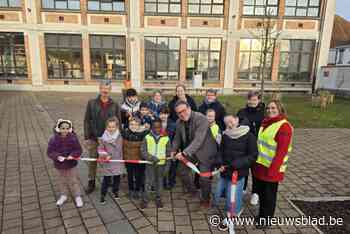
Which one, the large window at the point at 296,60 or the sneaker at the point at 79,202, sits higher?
the large window at the point at 296,60

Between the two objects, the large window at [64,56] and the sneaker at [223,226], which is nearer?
the sneaker at [223,226]

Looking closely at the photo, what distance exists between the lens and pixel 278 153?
2.77 metres

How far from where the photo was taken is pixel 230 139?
300 cm

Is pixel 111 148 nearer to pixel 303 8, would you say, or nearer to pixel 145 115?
pixel 145 115

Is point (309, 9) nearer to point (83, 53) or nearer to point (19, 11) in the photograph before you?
point (83, 53)

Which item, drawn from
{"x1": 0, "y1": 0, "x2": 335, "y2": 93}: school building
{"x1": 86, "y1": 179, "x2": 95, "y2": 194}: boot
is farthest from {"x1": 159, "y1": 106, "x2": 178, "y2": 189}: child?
{"x1": 0, "y1": 0, "x2": 335, "y2": 93}: school building

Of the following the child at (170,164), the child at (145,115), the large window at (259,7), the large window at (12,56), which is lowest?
the child at (170,164)

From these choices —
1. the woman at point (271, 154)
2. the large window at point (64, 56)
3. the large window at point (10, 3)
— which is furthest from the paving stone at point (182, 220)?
the large window at point (10, 3)

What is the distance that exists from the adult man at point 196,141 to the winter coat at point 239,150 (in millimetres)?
273

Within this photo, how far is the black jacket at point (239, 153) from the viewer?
9.48 ft

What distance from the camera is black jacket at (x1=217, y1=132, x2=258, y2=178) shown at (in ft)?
9.48

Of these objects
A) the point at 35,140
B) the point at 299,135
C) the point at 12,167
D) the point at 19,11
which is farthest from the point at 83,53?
the point at 299,135

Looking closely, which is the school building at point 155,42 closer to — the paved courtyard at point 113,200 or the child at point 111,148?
the paved courtyard at point 113,200

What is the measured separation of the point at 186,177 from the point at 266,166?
148 centimetres
